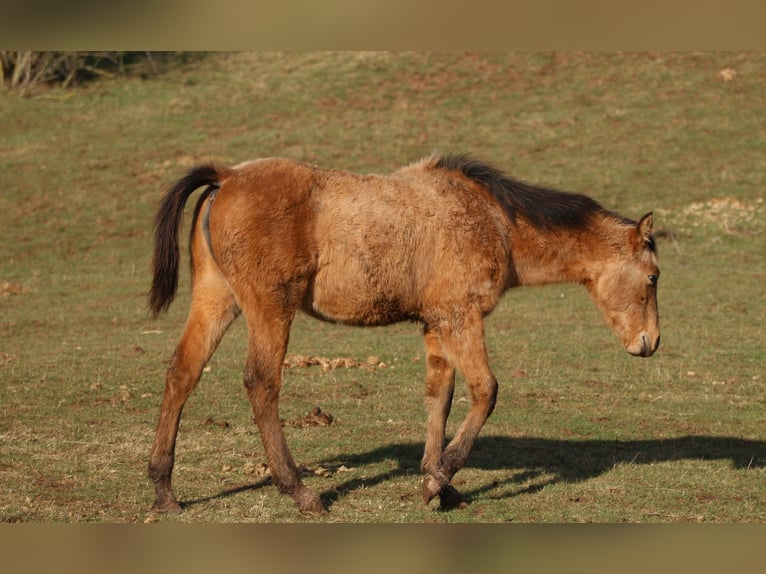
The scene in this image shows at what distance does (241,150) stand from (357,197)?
62.1ft

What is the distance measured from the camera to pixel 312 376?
37.9 ft

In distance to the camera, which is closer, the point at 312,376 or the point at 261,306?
the point at 261,306

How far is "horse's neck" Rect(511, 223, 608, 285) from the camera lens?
7.78 m

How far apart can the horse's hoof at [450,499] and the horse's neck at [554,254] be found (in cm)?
188

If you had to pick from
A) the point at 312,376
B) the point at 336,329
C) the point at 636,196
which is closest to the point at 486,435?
the point at 312,376

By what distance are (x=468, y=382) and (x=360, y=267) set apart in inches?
47.1

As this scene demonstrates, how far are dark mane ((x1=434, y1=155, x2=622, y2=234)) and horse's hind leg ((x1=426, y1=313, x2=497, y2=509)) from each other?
3.55 ft

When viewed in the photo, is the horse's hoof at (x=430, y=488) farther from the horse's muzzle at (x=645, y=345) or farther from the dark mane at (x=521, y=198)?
the dark mane at (x=521, y=198)

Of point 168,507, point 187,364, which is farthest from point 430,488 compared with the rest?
point 187,364

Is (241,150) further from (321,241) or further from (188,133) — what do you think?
(321,241)

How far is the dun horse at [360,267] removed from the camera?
675 centimetres

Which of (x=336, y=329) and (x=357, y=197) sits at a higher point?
(x=357, y=197)

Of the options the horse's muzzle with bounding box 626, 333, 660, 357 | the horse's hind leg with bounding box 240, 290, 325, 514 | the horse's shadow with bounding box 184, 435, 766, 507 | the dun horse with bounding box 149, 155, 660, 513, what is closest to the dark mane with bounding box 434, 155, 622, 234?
the dun horse with bounding box 149, 155, 660, 513

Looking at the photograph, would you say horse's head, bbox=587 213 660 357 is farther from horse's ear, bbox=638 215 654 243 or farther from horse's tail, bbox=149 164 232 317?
horse's tail, bbox=149 164 232 317
